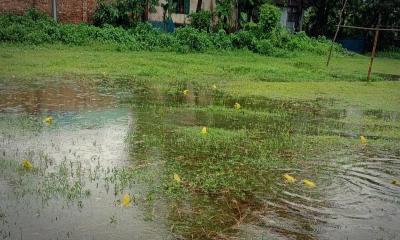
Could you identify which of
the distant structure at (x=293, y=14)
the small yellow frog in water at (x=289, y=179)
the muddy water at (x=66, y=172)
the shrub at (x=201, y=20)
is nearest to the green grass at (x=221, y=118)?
the small yellow frog in water at (x=289, y=179)

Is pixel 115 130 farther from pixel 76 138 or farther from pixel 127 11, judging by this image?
pixel 127 11

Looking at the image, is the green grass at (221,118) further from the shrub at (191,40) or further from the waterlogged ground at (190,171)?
the shrub at (191,40)

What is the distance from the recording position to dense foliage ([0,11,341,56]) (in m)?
19.3

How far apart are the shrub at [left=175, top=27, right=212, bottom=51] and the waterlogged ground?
1145 cm

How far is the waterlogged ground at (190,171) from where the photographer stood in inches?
175

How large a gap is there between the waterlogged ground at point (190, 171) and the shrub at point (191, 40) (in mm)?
11454

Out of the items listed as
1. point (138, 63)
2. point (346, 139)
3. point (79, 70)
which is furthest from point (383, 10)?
point (346, 139)

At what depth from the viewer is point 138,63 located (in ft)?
53.6

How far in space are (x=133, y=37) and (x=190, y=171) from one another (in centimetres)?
1613

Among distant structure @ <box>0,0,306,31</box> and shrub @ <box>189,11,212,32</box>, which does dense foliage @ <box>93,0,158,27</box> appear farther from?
shrub @ <box>189,11,212,32</box>

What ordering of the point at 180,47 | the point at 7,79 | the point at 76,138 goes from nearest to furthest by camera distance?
1. the point at 76,138
2. the point at 7,79
3. the point at 180,47

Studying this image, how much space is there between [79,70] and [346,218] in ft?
36.1

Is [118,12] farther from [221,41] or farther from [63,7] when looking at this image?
[221,41]

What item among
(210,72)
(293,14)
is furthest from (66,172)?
(293,14)
